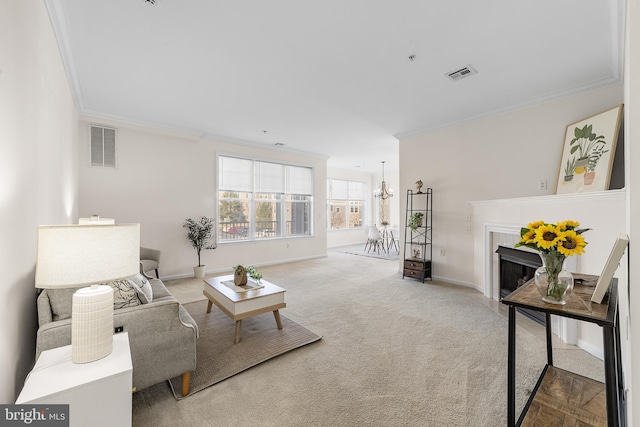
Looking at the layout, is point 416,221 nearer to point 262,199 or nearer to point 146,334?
point 262,199

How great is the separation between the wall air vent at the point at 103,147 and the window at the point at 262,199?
179 cm

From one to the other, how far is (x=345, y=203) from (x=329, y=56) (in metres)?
7.29

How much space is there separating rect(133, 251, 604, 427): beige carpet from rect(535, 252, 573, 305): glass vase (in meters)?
0.88

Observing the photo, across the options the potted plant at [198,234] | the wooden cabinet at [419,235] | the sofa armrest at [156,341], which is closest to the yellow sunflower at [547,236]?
the sofa armrest at [156,341]

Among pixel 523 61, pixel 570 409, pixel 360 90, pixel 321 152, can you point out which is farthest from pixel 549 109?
pixel 321 152

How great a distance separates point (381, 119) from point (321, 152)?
263cm

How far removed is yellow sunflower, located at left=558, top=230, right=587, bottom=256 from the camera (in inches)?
50.6

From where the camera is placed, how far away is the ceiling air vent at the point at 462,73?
2912 mm

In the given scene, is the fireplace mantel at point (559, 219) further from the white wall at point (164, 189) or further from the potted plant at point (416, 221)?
the white wall at point (164, 189)

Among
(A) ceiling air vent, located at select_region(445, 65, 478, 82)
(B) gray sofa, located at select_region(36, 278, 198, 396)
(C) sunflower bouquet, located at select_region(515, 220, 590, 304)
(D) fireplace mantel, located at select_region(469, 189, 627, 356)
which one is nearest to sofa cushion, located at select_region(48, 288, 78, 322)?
(B) gray sofa, located at select_region(36, 278, 198, 396)

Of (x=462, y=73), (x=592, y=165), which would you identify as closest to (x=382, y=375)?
(x=462, y=73)

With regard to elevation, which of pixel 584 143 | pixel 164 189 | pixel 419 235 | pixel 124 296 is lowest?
pixel 124 296

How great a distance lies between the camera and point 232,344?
255 centimetres

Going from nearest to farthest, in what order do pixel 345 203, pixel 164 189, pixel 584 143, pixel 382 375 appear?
pixel 382 375 → pixel 584 143 → pixel 164 189 → pixel 345 203
